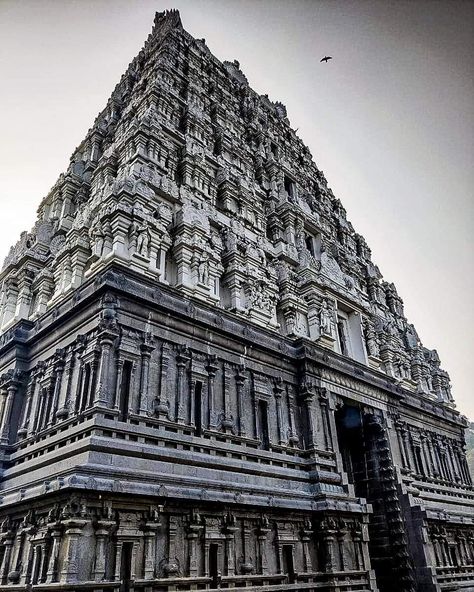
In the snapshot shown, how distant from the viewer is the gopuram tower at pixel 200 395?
1049 cm

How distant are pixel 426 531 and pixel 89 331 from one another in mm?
13481

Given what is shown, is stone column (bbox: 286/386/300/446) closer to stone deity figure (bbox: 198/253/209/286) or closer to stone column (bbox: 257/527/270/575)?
stone column (bbox: 257/527/270/575)

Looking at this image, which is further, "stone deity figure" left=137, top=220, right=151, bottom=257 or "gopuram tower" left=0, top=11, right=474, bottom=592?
"stone deity figure" left=137, top=220, right=151, bottom=257

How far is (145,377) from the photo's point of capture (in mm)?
12094

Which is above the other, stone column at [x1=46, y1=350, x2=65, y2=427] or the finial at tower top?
the finial at tower top

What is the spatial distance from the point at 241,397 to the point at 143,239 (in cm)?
584

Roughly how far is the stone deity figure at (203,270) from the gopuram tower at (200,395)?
9 centimetres

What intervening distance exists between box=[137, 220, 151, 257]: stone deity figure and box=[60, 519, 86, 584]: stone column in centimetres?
806

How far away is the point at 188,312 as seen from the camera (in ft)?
45.2

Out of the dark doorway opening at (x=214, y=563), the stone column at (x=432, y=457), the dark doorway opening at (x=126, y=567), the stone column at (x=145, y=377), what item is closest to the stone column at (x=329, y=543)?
the dark doorway opening at (x=214, y=563)

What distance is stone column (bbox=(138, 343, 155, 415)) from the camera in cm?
1166

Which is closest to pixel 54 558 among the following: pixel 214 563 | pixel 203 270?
pixel 214 563

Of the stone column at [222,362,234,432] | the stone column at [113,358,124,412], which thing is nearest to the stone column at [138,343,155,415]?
the stone column at [113,358,124,412]

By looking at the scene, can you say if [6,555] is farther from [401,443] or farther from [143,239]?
[401,443]
